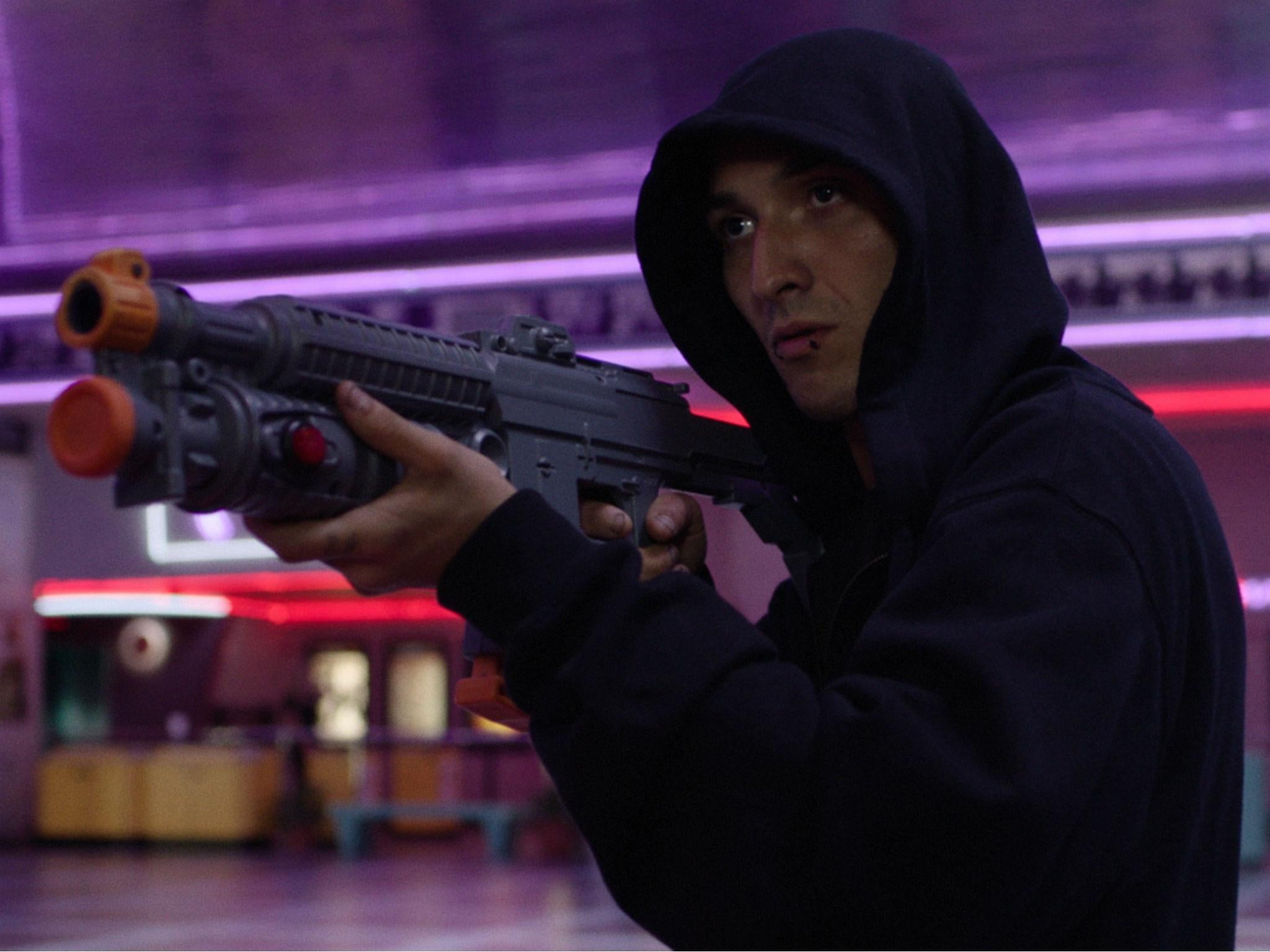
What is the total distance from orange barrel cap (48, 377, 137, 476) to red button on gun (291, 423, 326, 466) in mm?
100

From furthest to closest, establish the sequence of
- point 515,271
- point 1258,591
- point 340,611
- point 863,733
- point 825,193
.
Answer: point 340,611, point 1258,591, point 515,271, point 825,193, point 863,733

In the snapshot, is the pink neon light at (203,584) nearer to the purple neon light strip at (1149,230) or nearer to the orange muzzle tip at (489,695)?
the purple neon light strip at (1149,230)

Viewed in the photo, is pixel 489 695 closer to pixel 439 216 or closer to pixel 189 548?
pixel 439 216

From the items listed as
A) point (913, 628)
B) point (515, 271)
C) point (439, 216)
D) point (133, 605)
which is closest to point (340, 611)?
point (133, 605)

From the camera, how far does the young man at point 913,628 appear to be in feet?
2.57

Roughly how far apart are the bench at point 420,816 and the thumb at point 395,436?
884cm

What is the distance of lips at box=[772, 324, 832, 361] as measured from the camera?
1065 millimetres

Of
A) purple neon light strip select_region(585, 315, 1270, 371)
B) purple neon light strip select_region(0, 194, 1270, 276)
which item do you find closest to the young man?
purple neon light strip select_region(0, 194, 1270, 276)

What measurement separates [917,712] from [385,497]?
368 mm

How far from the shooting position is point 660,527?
1249 mm

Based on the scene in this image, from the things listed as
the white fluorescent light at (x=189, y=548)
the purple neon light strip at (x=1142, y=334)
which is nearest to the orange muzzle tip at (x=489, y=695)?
the purple neon light strip at (x=1142, y=334)

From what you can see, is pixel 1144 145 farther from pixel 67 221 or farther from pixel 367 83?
pixel 67 221

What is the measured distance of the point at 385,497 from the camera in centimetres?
88

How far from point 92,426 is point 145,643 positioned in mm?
14232
